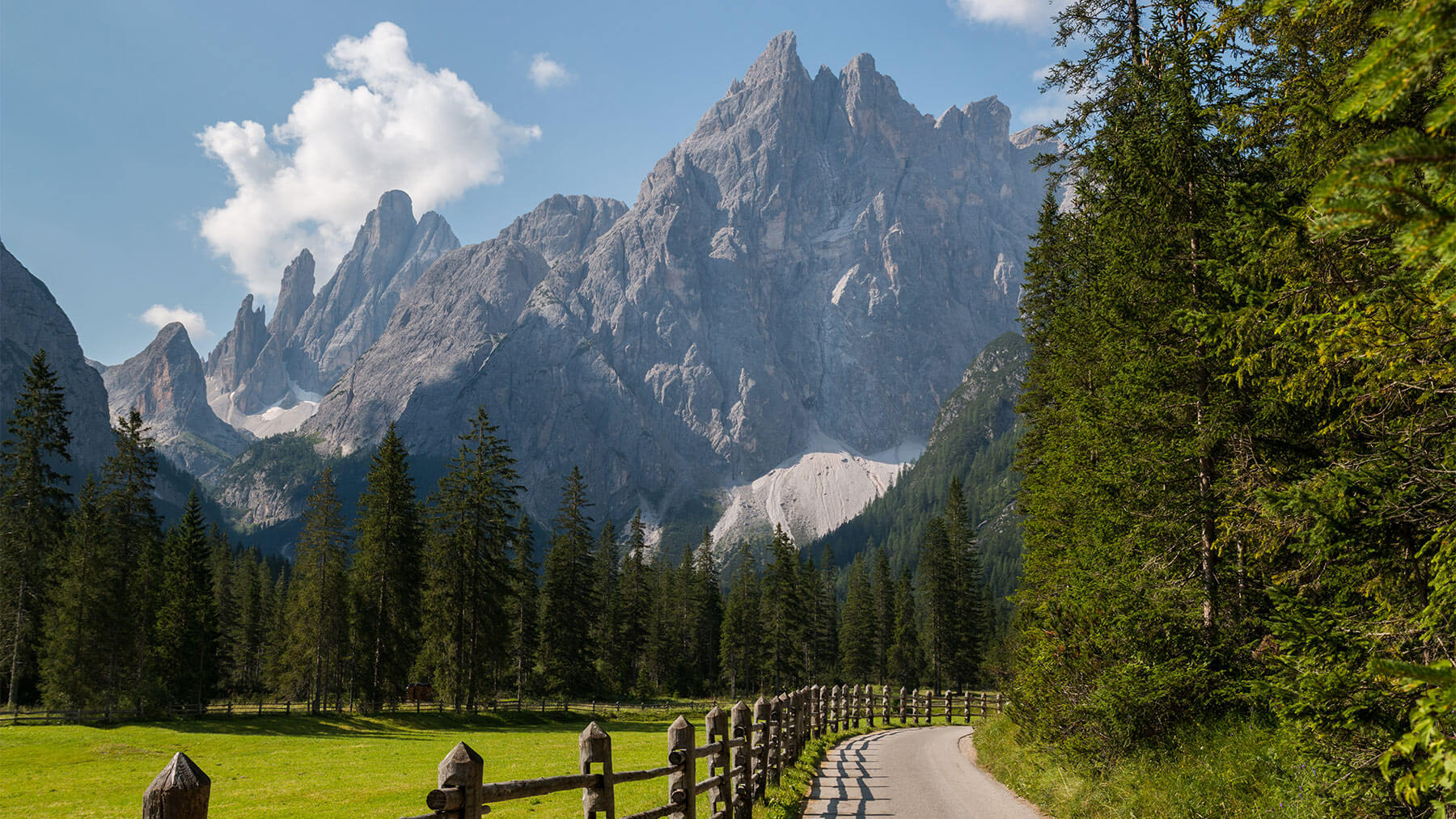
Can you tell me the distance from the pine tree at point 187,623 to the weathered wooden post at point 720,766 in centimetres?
3991

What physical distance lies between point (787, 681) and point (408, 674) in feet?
131

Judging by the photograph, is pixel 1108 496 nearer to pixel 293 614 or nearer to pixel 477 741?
pixel 477 741

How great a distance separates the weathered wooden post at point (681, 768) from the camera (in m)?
10.4

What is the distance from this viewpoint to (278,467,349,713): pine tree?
44.8m

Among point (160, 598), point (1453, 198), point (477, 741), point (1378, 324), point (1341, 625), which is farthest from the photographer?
point (160, 598)

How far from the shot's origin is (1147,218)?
44.6ft

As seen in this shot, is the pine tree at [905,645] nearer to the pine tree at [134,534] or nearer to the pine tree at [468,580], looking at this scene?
the pine tree at [468,580]

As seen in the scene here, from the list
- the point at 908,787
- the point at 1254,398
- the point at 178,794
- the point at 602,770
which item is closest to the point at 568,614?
the point at 908,787

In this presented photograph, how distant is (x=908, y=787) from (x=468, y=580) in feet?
111

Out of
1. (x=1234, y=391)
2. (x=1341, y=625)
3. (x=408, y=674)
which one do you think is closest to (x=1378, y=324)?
(x=1341, y=625)

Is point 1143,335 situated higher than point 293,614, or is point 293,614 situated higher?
point 1143,335

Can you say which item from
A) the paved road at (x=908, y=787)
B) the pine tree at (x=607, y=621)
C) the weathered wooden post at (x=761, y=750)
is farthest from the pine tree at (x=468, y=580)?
the weathered wooden post at (x=761, y=750)

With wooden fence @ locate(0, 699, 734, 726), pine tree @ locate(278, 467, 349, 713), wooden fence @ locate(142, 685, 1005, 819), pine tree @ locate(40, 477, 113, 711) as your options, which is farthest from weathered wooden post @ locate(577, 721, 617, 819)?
pine tree @ locate(278, 467, 349, 713)

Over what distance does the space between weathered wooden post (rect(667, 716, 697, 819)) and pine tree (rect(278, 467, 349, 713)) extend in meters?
40.6
